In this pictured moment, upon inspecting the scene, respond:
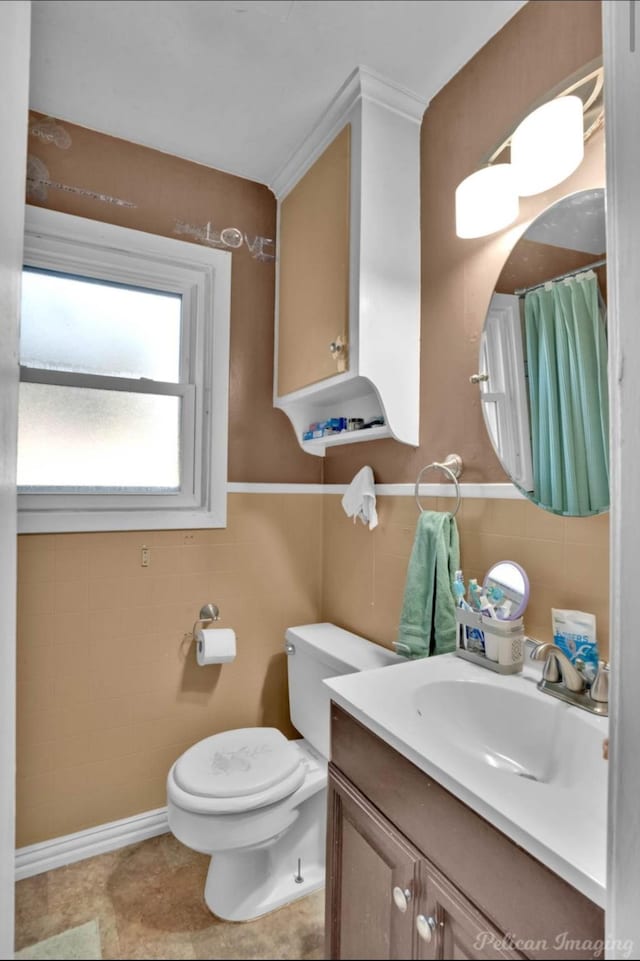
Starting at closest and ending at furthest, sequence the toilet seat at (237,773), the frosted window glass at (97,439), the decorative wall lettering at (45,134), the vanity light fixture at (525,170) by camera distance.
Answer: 1. the vanity light fixture at (525,170)
2. the decorative wall lettering at (45,134)
3. the toilet seat at (237,773)
4. the frosted window glass at (97,439)

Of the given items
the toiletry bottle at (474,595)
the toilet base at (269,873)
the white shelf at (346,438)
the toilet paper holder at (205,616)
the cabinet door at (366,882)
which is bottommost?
the toilet base at (269,873)

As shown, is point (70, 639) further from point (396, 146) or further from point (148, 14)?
point (396, 146)

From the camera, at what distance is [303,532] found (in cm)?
152

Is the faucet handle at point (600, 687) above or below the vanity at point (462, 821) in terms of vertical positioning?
above

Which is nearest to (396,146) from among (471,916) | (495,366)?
(495,366)

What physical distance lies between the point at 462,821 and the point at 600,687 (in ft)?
1.06

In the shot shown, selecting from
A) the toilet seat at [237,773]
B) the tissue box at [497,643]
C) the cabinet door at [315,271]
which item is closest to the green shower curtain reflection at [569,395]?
the tissue box at [497,643]

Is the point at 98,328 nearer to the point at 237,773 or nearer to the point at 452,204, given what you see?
the point at 452,204

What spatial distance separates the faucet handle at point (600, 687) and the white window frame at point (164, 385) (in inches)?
41.0

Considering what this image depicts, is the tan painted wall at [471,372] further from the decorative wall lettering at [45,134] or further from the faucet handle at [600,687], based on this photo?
the decorative wall lettering at [45,134]

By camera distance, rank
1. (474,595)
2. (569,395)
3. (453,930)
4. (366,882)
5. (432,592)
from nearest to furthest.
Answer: (453,930) → (366,882) → (569,395) → (474,595) → (432,592)

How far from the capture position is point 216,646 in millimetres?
1283

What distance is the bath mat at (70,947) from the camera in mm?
579

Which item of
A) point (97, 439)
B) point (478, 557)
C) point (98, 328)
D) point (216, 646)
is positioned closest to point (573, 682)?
point (478, 557)
